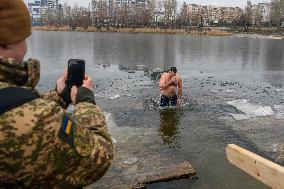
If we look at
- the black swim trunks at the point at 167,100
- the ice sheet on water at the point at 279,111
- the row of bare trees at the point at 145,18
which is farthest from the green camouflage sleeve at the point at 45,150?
the row of bare trees at the point at 145,18

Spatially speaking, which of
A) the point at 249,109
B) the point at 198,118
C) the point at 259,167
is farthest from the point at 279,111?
the point at 259,167

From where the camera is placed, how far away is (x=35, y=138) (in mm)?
1467

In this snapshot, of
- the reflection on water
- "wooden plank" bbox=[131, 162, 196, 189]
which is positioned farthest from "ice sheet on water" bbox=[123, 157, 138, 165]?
the reflection on water

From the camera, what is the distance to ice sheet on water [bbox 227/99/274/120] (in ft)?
42.2

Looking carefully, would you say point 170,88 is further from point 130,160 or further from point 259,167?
point 259,167

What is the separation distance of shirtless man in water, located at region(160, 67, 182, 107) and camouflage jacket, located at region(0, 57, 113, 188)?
11856 mm

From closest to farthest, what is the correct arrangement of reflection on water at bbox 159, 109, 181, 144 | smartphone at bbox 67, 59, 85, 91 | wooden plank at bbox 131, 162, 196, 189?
smartphone at bbox 67, 59, 85, 91 → wooden plank at bbox 131, 162, 196, 189 → reflection on water at bbox 159, 109, 181, 144

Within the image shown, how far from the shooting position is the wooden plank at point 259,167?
3.47 meters

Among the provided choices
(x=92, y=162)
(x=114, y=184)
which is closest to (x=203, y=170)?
(x=114, y=184)

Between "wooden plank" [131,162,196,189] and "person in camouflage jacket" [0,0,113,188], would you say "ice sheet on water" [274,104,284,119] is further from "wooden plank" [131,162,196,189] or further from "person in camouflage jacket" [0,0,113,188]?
"person in camouflage jacket" [0,0,113,188]

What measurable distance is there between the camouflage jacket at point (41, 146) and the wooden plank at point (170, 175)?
5399 millimetres

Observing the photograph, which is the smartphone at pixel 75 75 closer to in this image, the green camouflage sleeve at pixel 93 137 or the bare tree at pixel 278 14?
the green camouflage sleeve at pixel 93 137

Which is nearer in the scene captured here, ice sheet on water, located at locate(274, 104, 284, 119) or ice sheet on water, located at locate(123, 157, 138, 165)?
ice sheet on water, located at locate(123, 157, 138, 165)

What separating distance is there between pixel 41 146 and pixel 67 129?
0.12m
